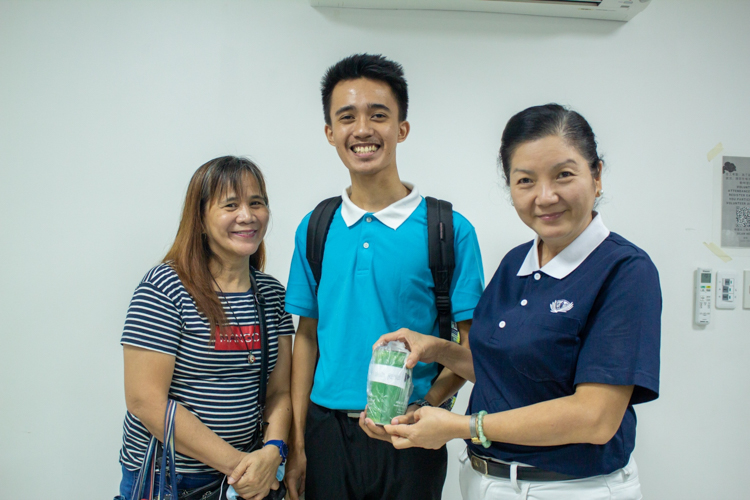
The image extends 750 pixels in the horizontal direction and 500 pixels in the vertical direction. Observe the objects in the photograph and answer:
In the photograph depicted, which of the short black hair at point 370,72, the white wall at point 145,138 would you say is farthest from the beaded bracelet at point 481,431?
the white wall at point 145,138

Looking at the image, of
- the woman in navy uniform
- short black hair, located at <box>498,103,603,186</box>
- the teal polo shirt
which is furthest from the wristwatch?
short black hair, located at <box>498,103,603,186</box>

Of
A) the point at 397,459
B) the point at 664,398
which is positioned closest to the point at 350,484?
the point at 397,459

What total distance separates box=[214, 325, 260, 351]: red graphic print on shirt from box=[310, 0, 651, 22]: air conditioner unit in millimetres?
1339

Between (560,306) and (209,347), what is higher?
(560,306)

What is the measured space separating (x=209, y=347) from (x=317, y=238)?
402 millimetres

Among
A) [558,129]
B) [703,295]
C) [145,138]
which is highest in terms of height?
[145,138]

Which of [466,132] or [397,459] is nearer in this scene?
[397,459]

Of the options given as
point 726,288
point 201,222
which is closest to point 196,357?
point 201,222

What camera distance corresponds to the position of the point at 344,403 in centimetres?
118

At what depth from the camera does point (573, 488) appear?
2.97 feet

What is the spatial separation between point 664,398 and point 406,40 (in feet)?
6.14

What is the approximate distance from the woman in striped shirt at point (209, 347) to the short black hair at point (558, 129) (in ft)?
2.35

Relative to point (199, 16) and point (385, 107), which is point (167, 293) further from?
point (199, 16)

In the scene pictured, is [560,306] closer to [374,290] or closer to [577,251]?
[577,251]
